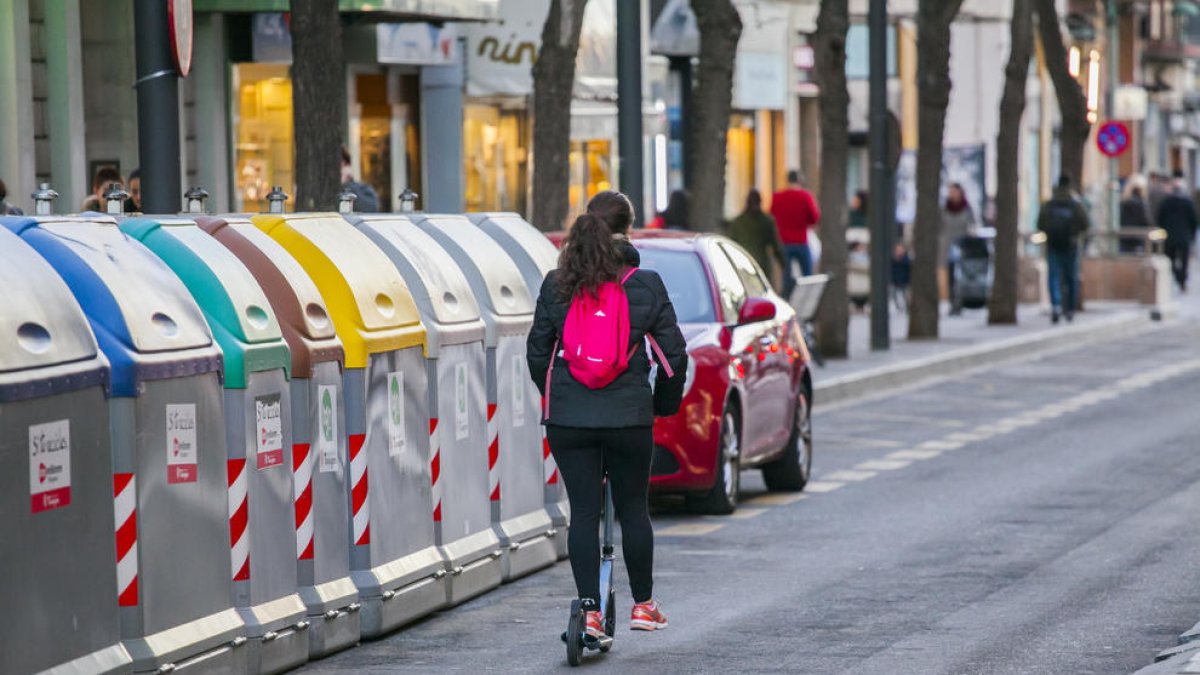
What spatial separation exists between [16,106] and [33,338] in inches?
559

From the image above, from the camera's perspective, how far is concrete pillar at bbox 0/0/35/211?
2161 centimetres

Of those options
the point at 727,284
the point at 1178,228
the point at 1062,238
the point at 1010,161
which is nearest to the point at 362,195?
the point at 727,284

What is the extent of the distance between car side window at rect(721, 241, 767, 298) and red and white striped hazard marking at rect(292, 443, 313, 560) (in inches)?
253

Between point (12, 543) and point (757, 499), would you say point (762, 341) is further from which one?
point (12, 543)

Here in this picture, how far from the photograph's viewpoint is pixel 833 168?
28.5m

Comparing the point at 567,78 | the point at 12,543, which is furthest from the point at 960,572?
the point at 567,78

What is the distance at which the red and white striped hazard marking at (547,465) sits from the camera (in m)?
13.0

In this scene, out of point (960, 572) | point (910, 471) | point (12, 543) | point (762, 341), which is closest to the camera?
point (12, 543)

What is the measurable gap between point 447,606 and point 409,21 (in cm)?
1744

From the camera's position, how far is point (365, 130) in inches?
1174

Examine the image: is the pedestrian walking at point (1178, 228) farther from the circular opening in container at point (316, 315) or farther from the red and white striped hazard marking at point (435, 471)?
the circular opening in container at point (316, 315)

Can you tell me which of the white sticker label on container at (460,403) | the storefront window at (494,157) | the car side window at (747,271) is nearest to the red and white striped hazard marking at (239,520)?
the white sticker label on container at (460,403)

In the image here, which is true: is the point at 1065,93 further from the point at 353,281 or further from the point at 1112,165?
the point at 353,281

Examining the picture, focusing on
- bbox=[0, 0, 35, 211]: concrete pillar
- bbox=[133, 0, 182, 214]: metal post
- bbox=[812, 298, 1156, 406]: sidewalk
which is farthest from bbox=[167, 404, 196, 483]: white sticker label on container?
bbox=[812, 298, 1156, 406]: sidewalk
